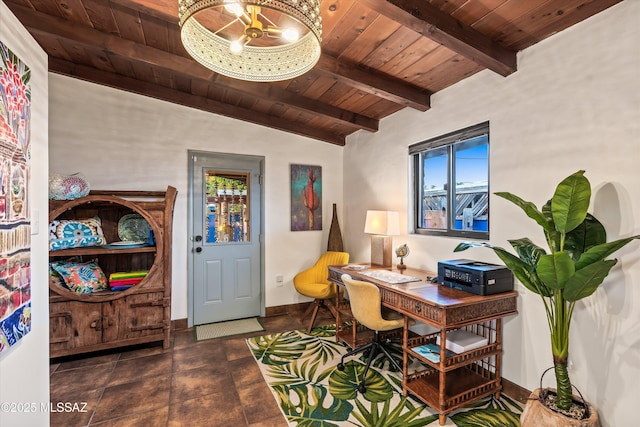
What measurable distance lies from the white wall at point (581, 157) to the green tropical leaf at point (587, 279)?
33 centimetres

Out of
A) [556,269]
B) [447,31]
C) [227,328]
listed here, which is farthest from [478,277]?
[227,328]

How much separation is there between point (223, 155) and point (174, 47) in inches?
55.9

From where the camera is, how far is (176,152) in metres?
3.50

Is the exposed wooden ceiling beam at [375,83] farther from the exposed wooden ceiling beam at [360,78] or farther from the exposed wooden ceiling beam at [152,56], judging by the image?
the exposed wooden ceiling beam at [152,56]

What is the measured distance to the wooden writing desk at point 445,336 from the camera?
1.95 m

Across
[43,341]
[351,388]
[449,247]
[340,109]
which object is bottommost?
[351,388]

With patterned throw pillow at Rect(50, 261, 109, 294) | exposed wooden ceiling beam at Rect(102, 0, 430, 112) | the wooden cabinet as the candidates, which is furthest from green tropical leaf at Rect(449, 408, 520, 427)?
patterned throw pillow at Rect(50, 261, 109, 294)

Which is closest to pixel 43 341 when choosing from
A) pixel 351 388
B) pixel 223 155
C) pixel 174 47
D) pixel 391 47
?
pixel 351 388

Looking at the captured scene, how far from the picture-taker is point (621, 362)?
1.66 metres

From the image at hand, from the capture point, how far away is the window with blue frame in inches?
98.5

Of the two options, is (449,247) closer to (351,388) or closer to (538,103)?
(538,103)

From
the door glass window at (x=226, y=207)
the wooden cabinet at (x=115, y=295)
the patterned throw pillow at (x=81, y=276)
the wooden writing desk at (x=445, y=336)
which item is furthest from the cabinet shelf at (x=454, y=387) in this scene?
the patterned throw pillow at (x=81, y=276)

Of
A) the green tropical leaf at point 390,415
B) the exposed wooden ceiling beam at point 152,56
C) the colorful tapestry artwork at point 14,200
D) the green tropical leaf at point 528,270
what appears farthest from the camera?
the exposed wooden ceiling beam at point 152,56

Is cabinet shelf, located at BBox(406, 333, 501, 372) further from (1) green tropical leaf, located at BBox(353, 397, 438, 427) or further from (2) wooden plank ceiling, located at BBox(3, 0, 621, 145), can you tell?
(2) wooden plank ceiling, located at BBox(3, 0, 621, 145)
